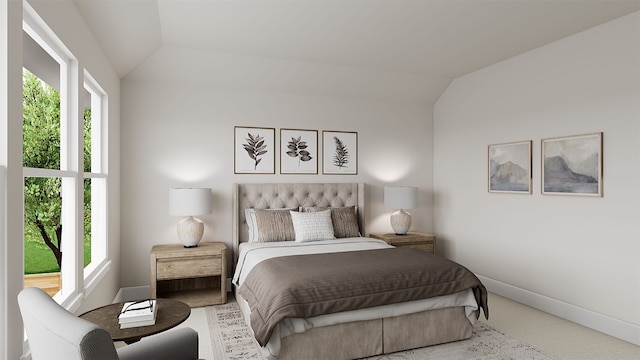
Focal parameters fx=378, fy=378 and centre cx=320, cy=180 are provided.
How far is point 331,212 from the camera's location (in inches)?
186

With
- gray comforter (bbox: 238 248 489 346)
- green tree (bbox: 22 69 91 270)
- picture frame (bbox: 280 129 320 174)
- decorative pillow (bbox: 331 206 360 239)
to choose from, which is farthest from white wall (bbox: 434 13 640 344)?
green tree (bbox: 22 69 91 270)

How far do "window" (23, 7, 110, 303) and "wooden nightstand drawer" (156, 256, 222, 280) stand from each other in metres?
0.85

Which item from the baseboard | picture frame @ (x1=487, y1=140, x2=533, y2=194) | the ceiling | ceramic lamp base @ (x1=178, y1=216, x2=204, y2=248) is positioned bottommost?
the baseboard

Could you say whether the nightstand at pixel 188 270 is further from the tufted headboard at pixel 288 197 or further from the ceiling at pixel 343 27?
the ceiling at pixel 343 27

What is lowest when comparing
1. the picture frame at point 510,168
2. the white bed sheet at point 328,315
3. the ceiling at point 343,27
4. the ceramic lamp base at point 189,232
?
the white bed sheet at point 328,315

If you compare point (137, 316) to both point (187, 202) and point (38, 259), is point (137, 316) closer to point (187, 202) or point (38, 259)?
point (38, 259)

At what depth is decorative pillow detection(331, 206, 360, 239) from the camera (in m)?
4.63

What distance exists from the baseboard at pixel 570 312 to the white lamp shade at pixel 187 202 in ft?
11.6

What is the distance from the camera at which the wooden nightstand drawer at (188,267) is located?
12.7 feet

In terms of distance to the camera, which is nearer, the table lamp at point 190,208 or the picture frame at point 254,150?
the table lamp at point 190,208

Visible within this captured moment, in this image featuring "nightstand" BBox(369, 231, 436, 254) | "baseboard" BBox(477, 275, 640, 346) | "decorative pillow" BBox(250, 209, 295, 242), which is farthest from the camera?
"nightstand" BBox(369, 231, 436, 254)

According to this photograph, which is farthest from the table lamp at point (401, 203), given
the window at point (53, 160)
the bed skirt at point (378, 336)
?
the window at point (53, 160)

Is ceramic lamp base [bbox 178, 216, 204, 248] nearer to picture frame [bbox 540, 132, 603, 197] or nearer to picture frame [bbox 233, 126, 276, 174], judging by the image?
picture frame [bbox 233, 126, 276, 174]

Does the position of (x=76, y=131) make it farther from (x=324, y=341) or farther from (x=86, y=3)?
(x=324, y=341)
